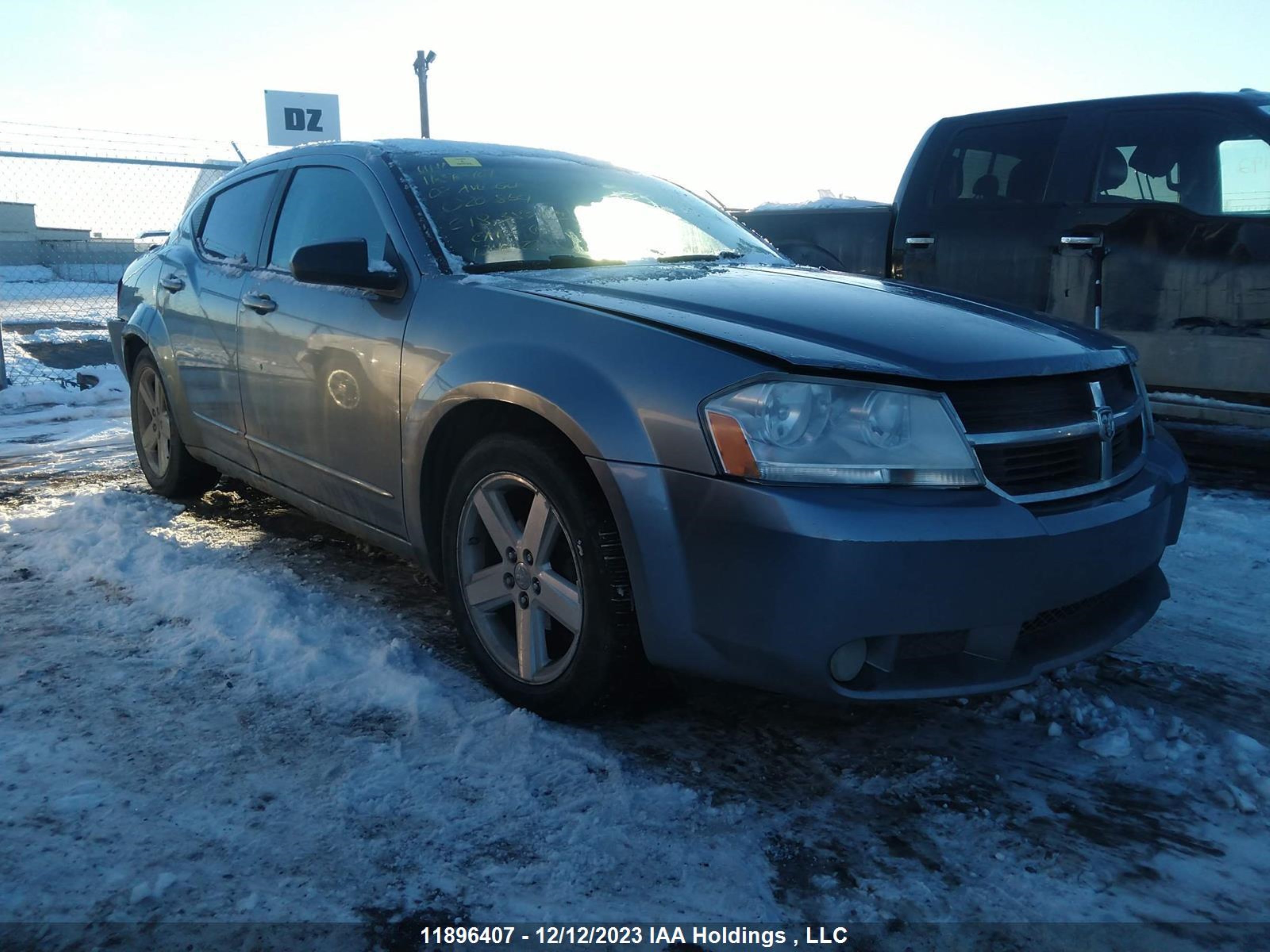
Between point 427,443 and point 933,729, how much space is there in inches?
62.0

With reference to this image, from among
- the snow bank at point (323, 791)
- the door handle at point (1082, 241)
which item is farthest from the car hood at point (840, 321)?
the door handle at point (1082, 241)

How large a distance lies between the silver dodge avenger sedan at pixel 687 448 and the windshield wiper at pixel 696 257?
0.10 feet

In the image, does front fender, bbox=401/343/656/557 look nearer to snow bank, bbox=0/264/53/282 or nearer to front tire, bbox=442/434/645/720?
front tire, bbox=442/434/645/720

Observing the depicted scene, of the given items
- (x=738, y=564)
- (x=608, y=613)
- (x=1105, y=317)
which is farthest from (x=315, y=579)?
(x=1105, y=317)

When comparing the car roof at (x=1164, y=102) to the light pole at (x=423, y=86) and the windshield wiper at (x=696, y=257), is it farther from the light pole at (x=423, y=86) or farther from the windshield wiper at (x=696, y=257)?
the light pole at (x=423, y=86)

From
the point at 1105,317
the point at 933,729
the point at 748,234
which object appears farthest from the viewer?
the point at 1105,317

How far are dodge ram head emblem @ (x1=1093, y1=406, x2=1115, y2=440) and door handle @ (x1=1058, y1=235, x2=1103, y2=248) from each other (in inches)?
128

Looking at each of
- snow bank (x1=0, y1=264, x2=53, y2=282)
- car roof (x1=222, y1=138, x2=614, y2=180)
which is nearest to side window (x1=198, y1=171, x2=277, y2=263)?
car roof (x1=222, y1=138, x2=614, y2=180)

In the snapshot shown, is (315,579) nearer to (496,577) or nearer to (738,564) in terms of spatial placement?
(496,577)

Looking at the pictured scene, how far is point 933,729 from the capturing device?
264 cm

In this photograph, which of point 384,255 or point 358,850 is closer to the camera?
point 358,850

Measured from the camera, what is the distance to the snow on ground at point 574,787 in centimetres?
194

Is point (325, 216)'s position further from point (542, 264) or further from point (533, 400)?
point (533, 400)

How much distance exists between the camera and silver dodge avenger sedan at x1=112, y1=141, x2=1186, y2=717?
6.98ft
